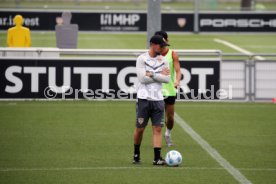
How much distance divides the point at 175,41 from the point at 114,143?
941 inches

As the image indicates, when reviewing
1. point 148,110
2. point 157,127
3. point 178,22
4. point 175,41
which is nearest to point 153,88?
point 148,110

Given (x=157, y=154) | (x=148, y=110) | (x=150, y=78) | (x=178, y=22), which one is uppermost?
(x=178, y=22)

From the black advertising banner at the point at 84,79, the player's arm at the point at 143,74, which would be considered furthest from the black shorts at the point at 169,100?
the black advertising banner at the point at 84,79

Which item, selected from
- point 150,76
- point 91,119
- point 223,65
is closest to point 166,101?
point 150,76

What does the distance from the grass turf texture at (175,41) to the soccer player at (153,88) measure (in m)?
22.4

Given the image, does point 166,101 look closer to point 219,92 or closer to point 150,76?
point 150,76

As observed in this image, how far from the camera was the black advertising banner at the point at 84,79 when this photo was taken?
22.2 metres

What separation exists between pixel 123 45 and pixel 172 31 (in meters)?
5.16

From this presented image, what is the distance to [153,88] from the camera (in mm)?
14047

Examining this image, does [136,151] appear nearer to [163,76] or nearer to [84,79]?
[163,76]

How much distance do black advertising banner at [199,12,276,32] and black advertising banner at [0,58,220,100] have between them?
2033 cm

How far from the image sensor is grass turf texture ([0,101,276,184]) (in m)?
13.4
